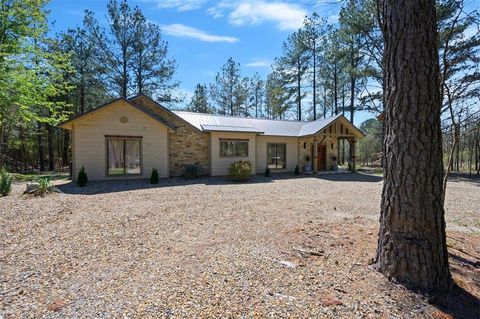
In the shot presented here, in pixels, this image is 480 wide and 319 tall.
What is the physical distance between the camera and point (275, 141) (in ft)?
54.7

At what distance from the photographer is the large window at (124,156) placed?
11661mm

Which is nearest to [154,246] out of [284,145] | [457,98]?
[457,98]

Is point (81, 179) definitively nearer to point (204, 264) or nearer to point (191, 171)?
point (191, 171)

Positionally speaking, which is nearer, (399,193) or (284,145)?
(399,193)

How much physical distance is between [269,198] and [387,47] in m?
5.94

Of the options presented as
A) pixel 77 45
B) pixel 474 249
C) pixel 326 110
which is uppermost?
pixel 77 45

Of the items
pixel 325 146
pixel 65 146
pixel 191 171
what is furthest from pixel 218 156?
pixel 65 146

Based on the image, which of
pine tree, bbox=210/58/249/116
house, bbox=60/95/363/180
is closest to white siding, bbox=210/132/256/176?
house, bbox=60/95/363/180

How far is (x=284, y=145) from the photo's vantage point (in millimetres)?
17031

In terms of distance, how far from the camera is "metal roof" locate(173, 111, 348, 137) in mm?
14500

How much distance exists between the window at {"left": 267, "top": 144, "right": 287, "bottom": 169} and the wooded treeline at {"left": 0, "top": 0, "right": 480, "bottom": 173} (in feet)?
20.4

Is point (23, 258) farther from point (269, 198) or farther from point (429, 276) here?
point (269, 198)

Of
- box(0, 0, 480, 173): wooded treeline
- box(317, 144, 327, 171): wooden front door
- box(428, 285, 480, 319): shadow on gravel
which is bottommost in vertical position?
box(428, 285, 480, 319): shadow on gravel

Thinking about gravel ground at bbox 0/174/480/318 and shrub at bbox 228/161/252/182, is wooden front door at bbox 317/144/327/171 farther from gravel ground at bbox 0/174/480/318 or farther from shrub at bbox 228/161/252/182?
gravel ground at bbox 0/174/480/318
